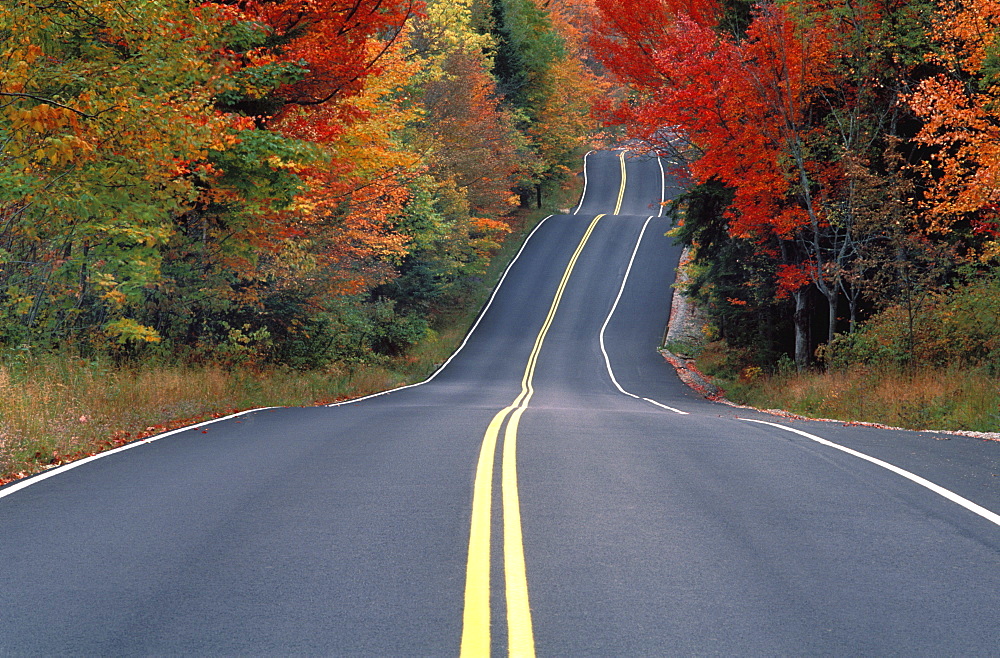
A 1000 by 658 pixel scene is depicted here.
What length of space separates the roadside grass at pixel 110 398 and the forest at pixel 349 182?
0.09 metres

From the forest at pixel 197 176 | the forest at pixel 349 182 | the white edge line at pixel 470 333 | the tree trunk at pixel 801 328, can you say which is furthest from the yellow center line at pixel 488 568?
the tree trunk at pixel 801 328

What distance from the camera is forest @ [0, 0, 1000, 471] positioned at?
12.0 meters

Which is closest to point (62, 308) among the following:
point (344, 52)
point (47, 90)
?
point (47, 90)

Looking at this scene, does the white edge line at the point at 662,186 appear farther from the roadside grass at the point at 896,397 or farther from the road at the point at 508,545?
the road at the point at 508,545

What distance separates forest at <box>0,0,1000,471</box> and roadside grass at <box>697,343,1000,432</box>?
1.09 ft

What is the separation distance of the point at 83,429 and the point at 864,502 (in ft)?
30.7

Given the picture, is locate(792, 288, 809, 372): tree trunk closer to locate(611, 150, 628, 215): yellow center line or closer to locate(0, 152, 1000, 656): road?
locate(0, 152, 1000, 656): road

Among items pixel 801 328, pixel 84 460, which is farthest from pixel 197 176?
pixel 801 328

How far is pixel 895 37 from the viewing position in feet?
68.0

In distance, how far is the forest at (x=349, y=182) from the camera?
1195 cm

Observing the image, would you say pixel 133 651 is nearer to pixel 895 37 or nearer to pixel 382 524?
pixel 382 524

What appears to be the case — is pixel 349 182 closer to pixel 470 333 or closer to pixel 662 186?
pixel 470 333

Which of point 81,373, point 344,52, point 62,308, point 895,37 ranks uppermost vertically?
point 895,37

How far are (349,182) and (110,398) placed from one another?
1269cm
